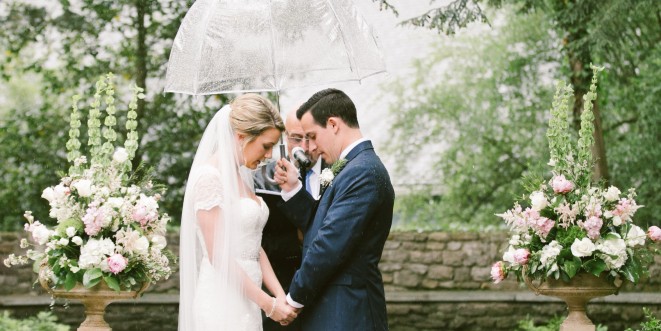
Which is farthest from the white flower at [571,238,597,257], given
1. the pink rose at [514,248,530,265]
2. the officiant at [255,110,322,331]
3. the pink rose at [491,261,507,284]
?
the officiant at [255,110,322,331]

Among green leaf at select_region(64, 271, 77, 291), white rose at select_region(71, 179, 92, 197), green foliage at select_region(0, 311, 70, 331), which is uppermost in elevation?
white rose at select_region(71, 179, 92, 197)

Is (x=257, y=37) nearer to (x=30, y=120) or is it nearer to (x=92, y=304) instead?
(x=92, y=304)

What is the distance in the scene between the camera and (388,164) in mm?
13484

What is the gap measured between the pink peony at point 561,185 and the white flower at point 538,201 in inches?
2.9

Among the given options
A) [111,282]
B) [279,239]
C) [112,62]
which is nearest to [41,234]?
[111,282]

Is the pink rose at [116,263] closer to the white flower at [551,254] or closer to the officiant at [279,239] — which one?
the officiant at [279,239]

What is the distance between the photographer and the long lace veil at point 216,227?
13.4ft

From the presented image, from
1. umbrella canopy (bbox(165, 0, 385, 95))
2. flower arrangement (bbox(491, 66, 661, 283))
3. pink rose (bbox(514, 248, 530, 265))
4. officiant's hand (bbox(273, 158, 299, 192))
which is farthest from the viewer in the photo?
pink rose (bbox(514, 248, 530, 265))

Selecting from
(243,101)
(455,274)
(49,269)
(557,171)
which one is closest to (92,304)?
(49,269)

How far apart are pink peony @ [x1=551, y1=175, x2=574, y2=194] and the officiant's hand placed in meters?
1.40

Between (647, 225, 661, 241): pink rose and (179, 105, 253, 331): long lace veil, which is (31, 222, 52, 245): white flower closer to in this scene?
(179, 105, 253, 331): long lace veil

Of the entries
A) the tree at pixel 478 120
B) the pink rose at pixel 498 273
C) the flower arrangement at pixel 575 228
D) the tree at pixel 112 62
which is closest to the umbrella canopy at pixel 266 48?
the flower arrangement at pixel 575 228

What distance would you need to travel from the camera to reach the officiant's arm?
381 cm

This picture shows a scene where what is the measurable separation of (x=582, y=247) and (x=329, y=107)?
1585mm
